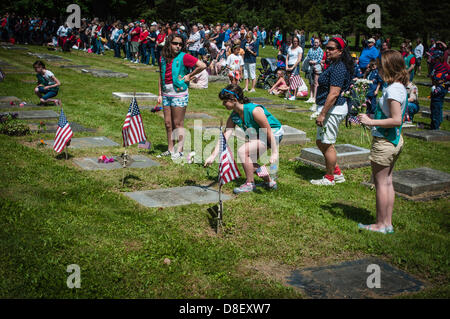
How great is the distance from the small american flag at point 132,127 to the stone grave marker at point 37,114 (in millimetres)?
4201

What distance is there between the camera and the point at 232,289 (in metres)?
3.90

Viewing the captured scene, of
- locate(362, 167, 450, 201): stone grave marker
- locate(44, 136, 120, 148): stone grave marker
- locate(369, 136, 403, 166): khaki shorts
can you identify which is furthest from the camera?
locate(44, 136, 120, 148): stone grave marker

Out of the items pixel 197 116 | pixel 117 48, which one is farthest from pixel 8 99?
pixel 117 48

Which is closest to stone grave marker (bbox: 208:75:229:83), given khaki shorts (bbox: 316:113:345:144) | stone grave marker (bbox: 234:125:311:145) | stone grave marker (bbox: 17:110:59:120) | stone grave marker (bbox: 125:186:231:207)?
stone grave marker (bbox: 17:110:59:120)

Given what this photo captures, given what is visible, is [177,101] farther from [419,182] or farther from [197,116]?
[197,116]

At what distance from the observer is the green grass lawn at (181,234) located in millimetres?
3943

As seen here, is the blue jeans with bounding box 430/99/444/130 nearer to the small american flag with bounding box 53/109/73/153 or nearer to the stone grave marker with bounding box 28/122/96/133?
the stone grave marker with bounding box 28/122/96/133

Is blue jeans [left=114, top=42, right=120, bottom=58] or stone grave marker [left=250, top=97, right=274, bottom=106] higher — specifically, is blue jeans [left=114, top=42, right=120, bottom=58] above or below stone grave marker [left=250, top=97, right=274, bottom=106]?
above

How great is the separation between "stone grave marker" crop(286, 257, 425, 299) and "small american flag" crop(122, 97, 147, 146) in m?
3.56

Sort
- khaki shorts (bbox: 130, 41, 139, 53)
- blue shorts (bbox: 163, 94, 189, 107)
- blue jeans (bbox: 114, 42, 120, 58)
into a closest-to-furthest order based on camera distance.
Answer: blue shorts (bbox: 163, 94, 189, 107)
khaki shorts (bbox: 130, 41, 139, 53)
blue jeans (bbox: 114, 42, 120, 58)

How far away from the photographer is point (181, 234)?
4934 millimetres

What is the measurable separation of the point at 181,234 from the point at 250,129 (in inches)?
78.1

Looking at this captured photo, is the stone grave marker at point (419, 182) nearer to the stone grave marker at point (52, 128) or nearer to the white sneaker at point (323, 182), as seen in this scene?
the white sneaker at point (323, 182)

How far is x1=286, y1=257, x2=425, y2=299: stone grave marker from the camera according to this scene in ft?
12.8
